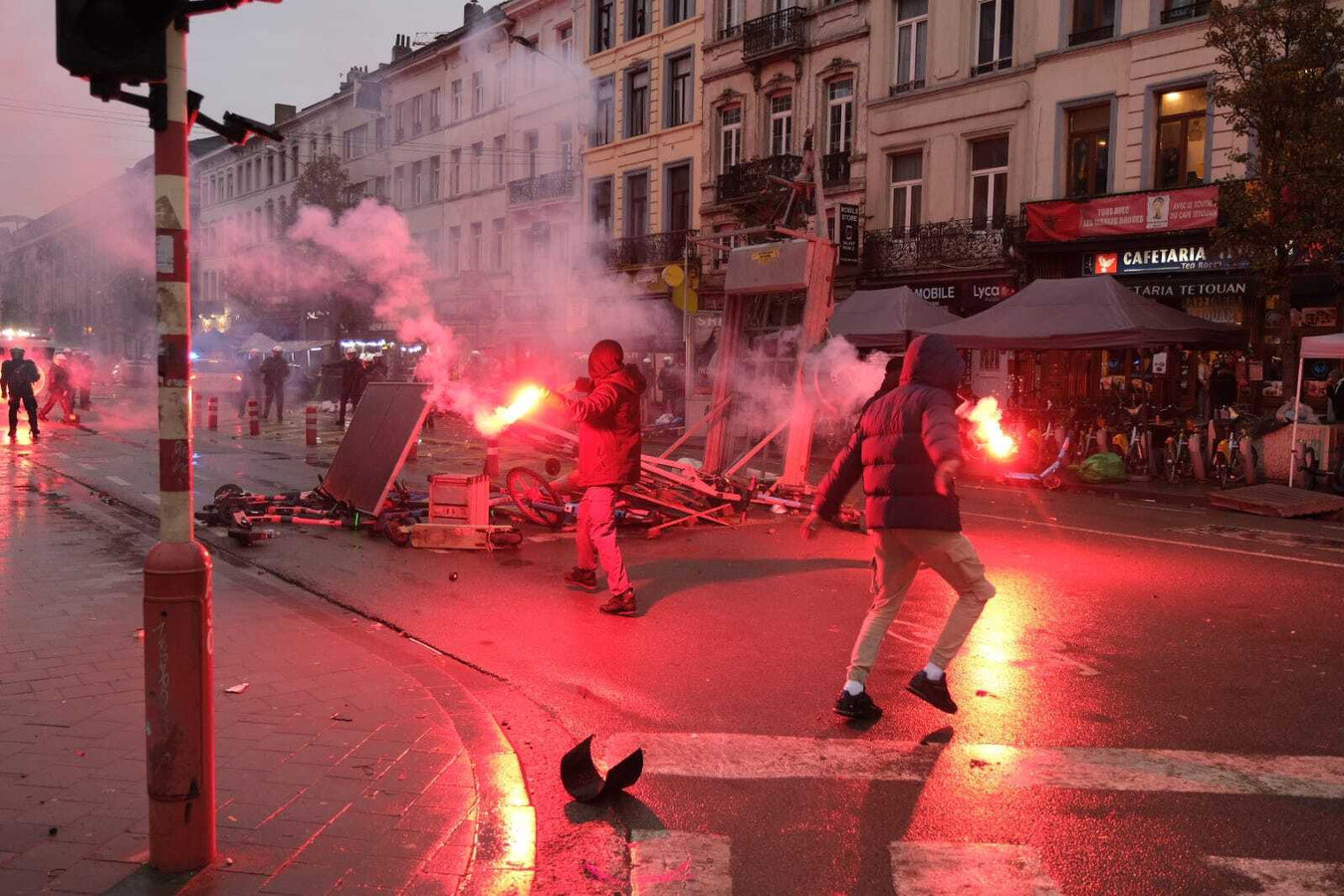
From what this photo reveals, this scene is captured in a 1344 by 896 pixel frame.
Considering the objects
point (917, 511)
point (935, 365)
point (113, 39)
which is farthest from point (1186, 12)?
point (113, 39)

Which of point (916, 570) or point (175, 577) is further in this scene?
point (916, 570)

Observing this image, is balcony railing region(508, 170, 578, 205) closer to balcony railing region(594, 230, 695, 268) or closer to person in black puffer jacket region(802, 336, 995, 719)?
balcony railing region(594, 230, 695, 268)

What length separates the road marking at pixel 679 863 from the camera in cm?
325

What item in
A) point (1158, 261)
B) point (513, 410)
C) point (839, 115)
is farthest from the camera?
point (839, 115)

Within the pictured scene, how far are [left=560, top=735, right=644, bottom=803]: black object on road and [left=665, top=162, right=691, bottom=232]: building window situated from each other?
2902 cm

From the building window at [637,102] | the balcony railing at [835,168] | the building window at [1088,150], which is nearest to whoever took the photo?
the building window at [1088,150]

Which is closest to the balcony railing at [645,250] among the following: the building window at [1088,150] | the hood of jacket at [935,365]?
the building window at [1088,150]

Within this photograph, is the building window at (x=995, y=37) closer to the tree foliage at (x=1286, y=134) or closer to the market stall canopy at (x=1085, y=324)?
the tree foliage at (x=1286, y=134)

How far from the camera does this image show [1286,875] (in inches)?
131

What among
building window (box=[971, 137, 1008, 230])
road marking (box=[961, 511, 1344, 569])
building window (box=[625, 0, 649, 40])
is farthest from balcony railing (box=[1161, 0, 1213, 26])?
building window (box=[625, 0, 649, 40])

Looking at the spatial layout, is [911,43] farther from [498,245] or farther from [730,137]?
[498,245]

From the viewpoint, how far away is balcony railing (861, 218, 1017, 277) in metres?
23.2

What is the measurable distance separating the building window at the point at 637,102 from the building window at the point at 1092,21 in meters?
15.0

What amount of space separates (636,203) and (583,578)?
28184 millimetres
